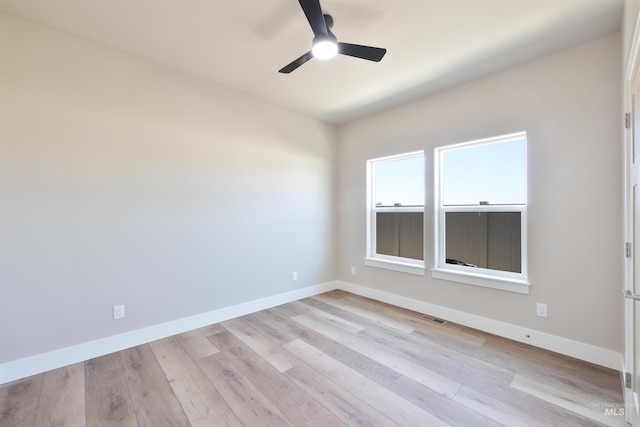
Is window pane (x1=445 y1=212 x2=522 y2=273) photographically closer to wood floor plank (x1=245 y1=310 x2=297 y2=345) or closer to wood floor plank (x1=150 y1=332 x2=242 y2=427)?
wood floor plank (x1=245 y1=310 x2=297 y2=345)

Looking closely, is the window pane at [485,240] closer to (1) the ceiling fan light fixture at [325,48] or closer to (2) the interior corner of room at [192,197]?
(2) the interior corner of room at [192,197]

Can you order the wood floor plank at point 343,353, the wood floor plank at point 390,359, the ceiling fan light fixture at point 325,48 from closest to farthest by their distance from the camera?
the ceiling fan light fixture at point 325,48 → the wood floor plank at point 390,359 → the wood floor plank at point 343,353

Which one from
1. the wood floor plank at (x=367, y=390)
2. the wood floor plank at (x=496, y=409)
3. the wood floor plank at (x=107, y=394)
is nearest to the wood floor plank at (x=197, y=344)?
the wood floor plank at (x=107, y=394)

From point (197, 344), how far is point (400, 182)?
3135 millimetres

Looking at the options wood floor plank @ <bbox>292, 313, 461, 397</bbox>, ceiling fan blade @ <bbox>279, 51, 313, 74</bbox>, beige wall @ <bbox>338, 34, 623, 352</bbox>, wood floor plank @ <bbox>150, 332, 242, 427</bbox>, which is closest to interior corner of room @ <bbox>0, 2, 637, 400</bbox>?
beige wall @ <bbox>338, 34, 623, 352</bbox>

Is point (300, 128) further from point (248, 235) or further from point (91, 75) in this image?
point (91, 75)

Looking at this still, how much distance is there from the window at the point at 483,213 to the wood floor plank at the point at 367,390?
5.42ft

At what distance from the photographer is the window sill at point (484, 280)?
2578 millimetres

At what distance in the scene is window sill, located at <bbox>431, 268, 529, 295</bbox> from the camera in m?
2.58

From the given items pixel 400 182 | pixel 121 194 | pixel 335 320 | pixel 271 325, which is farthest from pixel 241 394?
pixel 400 182

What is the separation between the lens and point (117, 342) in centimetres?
243

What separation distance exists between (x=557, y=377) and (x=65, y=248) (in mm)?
4045

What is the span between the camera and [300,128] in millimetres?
3941

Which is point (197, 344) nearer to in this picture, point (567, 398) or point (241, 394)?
point (241, 394)
